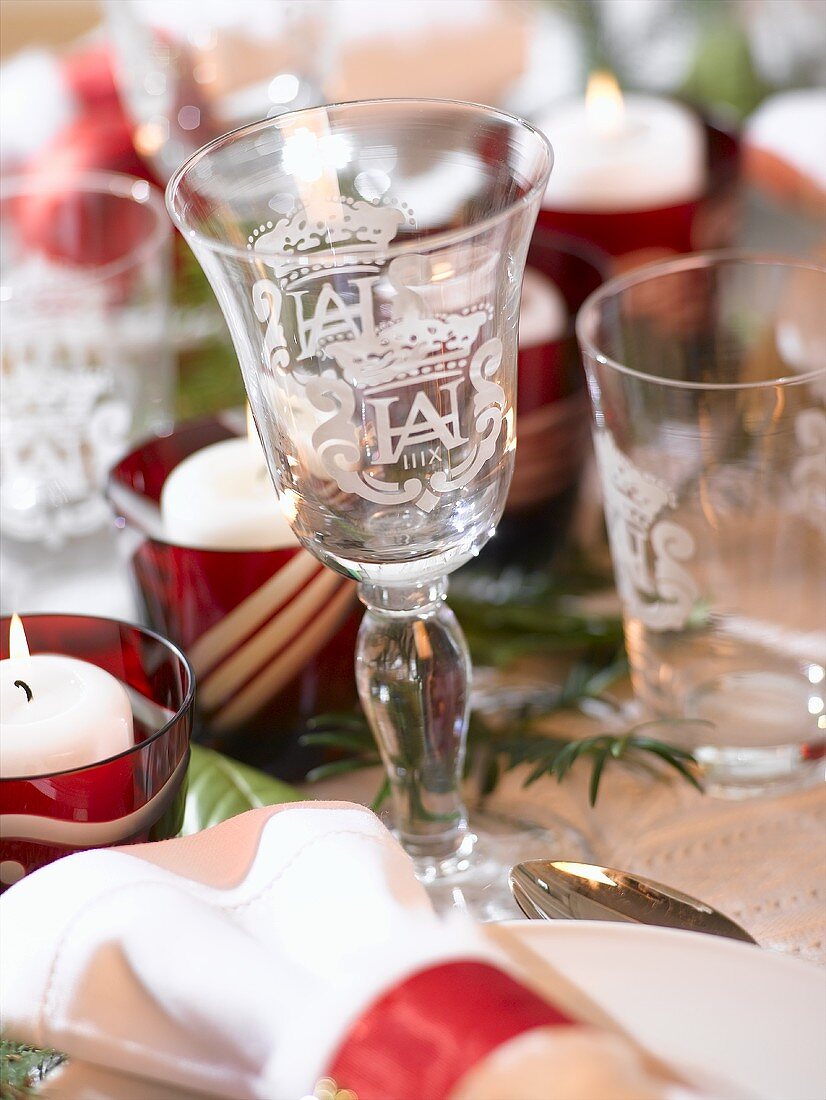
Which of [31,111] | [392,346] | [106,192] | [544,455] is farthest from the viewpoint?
[31,111]

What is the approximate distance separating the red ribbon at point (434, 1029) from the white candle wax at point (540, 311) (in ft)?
1.38

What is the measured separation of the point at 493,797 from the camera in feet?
1.82

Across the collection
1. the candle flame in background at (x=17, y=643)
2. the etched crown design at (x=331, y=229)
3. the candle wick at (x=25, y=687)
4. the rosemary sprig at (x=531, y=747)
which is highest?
the etched crown design at (x=331, y=229)

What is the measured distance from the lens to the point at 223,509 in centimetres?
55

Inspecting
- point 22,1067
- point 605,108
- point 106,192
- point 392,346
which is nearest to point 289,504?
point 392,346

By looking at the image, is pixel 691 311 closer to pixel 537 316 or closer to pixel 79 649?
pixel 537 316

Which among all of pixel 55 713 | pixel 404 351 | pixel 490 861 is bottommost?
pixel 490 861

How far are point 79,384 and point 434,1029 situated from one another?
1.59 ft

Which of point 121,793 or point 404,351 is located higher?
point 404,351

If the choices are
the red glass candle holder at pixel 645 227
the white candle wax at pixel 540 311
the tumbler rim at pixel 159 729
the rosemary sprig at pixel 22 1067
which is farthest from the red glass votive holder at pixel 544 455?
the rosemary sprig at pixel 22 1067

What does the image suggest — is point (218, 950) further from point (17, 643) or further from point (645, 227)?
point (645, 227)

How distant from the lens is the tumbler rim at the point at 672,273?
1.62 feet

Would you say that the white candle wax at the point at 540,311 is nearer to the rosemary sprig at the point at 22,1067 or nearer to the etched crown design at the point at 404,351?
the etched crown design at the point at 404,351

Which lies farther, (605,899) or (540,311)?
(540,311)
